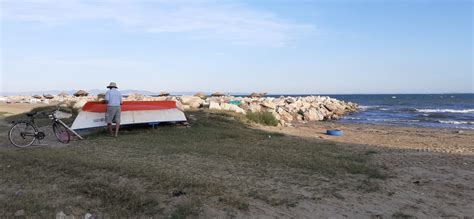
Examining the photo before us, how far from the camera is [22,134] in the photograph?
10.2 metres

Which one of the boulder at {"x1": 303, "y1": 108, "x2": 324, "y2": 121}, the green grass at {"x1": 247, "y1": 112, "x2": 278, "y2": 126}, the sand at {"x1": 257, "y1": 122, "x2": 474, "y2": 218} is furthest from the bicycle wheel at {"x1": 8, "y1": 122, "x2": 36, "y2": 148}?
the boulder at {"x1": 303, "y1": 108, "x2": 324, "y2": 121}

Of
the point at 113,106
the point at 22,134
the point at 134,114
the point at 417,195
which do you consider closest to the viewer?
the point at 417,195

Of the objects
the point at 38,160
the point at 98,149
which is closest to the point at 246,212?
the point at 38,160

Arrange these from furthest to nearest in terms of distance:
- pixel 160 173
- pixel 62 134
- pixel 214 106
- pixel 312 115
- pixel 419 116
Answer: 1. pixel 419 116
2. pixel 312 115
3. pixel 214 106
4. pixel 62 134
5. pixel 160 173

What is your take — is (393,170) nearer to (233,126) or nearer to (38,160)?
(38,160)

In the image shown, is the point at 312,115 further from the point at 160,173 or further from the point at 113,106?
the point at 160,173

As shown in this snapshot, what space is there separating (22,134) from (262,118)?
10.3 m

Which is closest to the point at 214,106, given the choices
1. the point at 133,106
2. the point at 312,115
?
the point at 133,106

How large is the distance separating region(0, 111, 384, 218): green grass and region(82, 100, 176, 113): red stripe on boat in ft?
6.22

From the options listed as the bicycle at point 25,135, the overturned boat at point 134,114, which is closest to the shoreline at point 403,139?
the overturned boat at point 134,114

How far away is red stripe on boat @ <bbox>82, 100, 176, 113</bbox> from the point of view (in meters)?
12.9

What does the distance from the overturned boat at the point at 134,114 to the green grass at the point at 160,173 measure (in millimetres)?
1519

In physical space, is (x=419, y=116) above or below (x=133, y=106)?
below

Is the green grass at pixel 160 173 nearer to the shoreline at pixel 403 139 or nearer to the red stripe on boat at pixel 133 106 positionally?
the red stripe on boat at pixel 133 106
